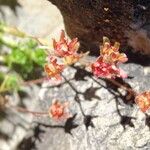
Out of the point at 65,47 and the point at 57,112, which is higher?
the point at 65,47

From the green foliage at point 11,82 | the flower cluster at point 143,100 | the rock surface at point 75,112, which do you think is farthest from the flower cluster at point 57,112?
the green foliage at point 11,82

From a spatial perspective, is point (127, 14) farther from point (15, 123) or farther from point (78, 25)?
point (15, 123)

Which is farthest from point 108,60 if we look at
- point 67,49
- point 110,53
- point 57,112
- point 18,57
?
point 18,57

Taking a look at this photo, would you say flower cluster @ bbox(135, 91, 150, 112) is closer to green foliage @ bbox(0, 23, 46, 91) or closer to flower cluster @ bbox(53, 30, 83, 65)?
flower cluster @ bbox(53, 30, 83, 65)

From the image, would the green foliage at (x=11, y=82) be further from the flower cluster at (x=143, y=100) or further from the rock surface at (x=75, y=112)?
the flower cluster at (x=143, y=100)

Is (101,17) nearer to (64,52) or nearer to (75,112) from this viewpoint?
(64,52)

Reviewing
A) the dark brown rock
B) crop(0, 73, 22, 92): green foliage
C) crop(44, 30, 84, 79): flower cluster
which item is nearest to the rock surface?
crop(0, 73, 22, 92): green foliage
